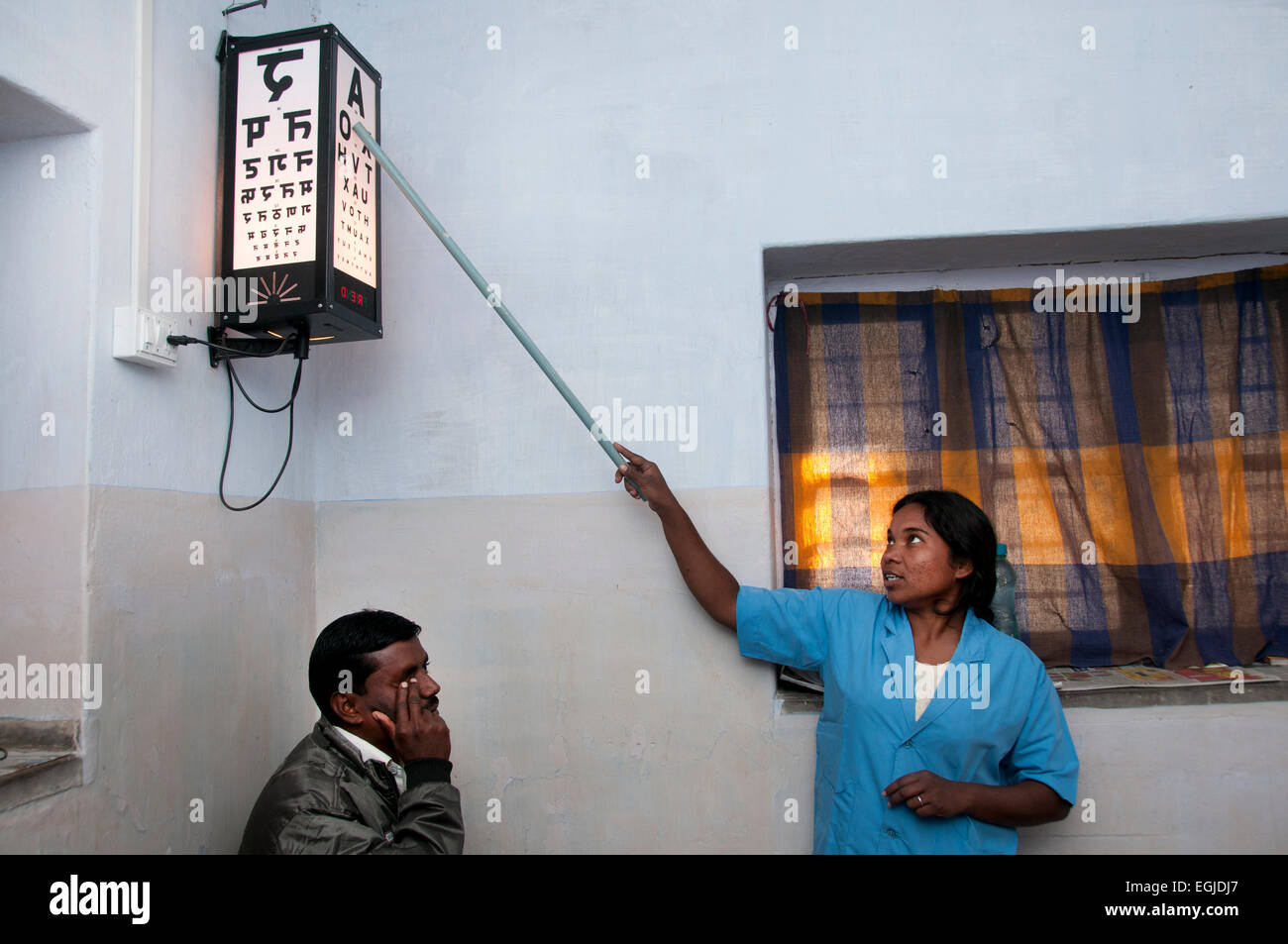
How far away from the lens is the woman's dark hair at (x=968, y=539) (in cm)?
164

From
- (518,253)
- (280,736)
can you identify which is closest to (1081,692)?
(518,253)

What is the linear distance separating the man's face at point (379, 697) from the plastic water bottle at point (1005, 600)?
135cm

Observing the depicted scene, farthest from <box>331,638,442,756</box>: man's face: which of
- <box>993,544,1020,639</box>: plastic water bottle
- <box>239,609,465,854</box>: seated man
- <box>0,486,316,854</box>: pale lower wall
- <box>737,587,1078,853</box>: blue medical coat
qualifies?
<box>993,544,1020,639</box>: plastic water bottle

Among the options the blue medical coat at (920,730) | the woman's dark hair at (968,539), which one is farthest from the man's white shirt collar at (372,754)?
the woman's dark hair at (968,539)

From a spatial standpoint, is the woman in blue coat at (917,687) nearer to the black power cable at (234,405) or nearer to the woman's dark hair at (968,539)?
the woman's dark hair at (968,539)

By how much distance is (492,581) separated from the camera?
1.98 metres

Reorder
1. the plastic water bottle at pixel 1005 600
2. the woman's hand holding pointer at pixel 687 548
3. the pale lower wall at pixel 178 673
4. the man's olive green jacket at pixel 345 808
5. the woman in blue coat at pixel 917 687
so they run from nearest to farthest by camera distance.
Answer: the man's olive green jacket at pixel 345 808 < the pale lower wall at pixel 178 673 < the woman in blue coat at pixel 917 687 < the woman's hand holding pointer at pixel 687 548 < the plastic water bottle at pixel 1005 600

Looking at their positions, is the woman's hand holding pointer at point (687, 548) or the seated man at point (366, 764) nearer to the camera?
the seated man at point (366, 764)

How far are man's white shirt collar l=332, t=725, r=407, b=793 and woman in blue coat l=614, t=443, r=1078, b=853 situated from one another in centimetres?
71

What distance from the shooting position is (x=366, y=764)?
1421 millimetres

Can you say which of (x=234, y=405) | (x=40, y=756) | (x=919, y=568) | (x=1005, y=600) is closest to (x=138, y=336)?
(x=234, y=405)

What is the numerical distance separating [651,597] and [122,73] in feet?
4.85

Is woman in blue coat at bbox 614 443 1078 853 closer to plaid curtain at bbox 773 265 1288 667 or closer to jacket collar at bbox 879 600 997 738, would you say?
jacket collar at bbox 879 600 997 738

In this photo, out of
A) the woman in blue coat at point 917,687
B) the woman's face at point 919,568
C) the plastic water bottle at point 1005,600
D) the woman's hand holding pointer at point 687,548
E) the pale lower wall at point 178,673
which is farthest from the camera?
the plastic water bottle at point 1005,600
